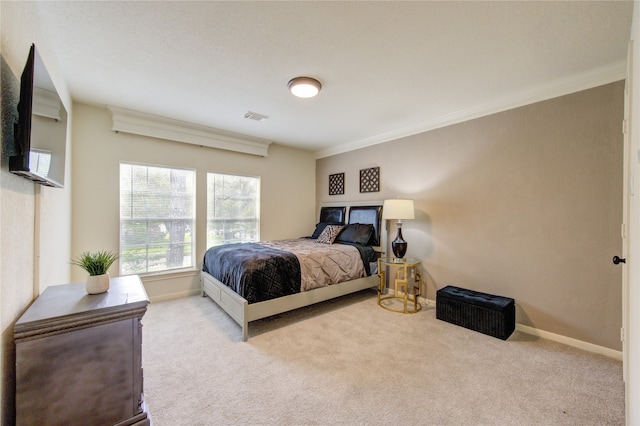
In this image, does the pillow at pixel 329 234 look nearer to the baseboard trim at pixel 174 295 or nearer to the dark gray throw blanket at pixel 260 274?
the dark gray throw blanket at pixel 260 274

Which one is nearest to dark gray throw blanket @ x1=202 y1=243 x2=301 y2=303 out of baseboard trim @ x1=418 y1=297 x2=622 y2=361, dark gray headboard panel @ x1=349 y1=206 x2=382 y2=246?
dark gray headboard panel @ x1=349 y1=206 x2=382 y2=246

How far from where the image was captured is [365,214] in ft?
14.1

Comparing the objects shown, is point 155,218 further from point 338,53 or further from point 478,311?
point 478,311

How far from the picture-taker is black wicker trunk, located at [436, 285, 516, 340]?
101 inches

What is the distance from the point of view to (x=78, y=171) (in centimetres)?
314

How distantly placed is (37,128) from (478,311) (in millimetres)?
3693

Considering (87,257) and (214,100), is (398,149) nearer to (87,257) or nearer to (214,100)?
(214,100)

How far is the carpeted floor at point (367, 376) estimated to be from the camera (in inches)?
63.4

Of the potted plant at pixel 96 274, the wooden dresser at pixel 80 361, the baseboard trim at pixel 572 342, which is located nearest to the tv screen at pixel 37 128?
the potted plant at pixel 96 274

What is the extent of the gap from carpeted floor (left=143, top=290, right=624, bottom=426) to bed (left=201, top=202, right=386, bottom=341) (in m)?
0.29

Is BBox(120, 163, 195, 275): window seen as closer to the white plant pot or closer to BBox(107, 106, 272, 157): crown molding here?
BBox(107, 106, 272, 157): crown molding

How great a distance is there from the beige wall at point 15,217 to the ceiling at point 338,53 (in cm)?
50

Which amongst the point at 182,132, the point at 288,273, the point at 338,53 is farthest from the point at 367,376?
the point at 182,132

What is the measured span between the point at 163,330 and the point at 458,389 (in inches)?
111
